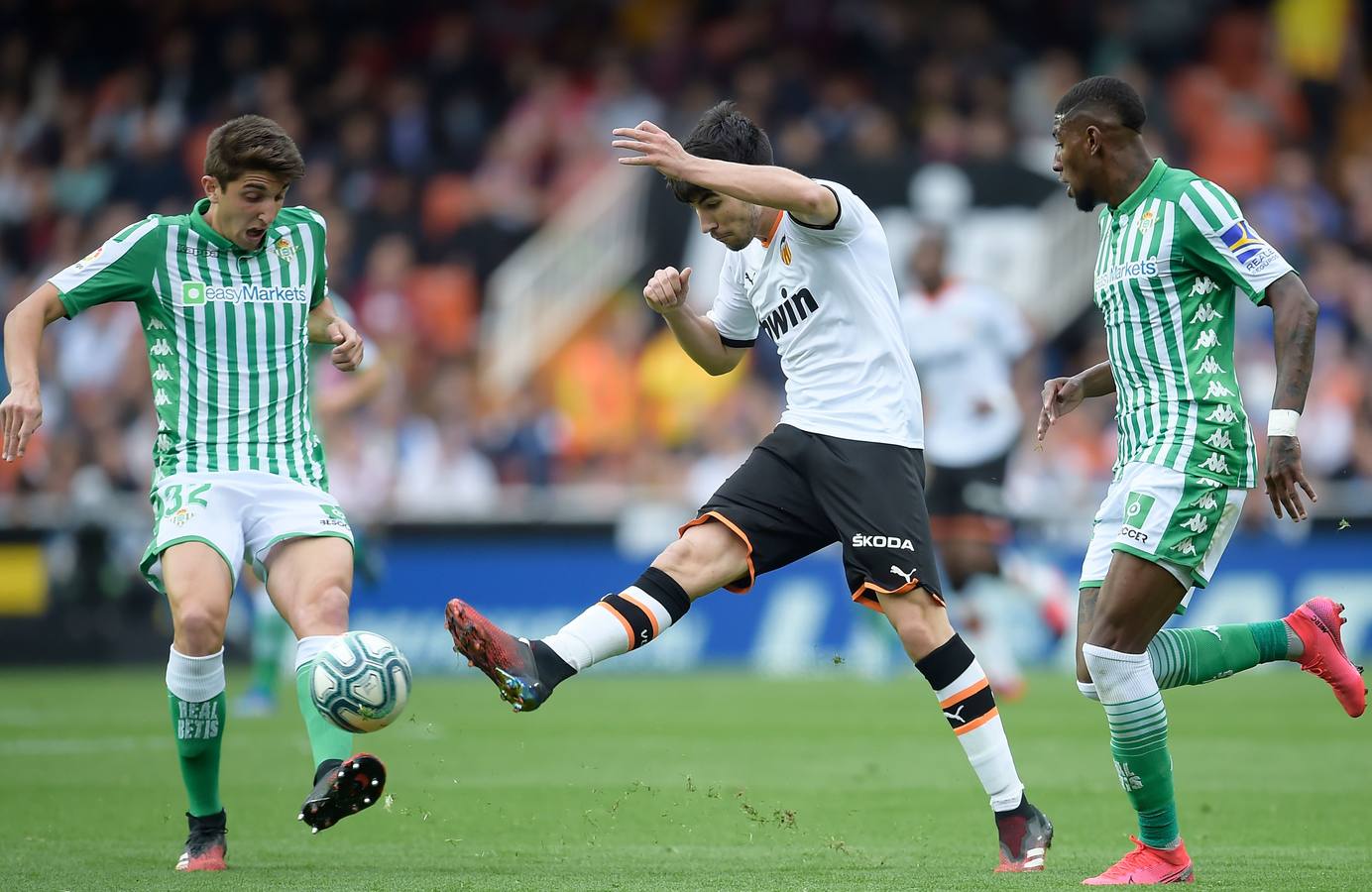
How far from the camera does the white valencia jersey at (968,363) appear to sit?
12742 mm

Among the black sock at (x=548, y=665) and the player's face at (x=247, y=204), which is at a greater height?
the player's face at (x=247, y=204)

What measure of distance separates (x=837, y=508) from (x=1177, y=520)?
1.17 meters

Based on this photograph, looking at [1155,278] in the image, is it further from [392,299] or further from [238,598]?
[392,299]

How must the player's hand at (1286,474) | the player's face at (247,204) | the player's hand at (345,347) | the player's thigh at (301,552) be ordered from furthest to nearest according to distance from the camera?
the player's hand at (345,347) < the player's face at (247,204) < the player's thigh at (301,552) < the player's hand at (1286,474)

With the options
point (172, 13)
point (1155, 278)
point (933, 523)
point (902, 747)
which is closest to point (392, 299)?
point (172, 13)

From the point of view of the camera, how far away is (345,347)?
6.66 metres

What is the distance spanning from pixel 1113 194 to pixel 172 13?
1947 cm

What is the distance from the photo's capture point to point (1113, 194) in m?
6.02

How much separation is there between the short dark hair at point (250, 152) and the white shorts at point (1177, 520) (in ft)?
9.86

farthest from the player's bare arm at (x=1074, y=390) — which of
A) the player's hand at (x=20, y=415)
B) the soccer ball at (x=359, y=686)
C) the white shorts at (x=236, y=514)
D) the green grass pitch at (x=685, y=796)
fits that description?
the player's hand at (x=20, y=415)

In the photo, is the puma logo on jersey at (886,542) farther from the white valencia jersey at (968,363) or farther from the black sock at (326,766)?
the white valencia jersey at (968,363)

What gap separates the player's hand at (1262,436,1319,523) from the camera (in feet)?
17.7

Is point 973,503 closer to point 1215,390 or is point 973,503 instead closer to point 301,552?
point 1215,390

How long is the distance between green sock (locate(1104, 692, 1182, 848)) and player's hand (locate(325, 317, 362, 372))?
2.94 m
